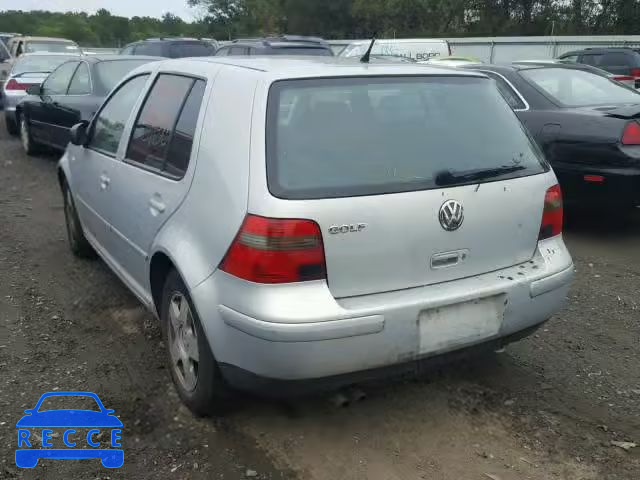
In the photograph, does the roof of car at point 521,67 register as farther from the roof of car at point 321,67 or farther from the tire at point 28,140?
the tire at point 28,140

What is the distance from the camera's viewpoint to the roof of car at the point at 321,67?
3.06m

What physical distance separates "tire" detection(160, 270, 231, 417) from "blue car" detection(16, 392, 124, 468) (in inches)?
14.6

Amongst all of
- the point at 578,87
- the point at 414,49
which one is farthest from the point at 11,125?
the point at 578,87

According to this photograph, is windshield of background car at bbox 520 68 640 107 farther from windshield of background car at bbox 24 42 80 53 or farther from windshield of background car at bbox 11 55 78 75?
windshield of background car at bbox 24 42 80 53

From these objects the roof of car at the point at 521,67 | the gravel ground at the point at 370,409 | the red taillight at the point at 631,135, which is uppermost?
the roof of car at the point at 521,67

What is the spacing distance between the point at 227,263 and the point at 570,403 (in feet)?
6.17

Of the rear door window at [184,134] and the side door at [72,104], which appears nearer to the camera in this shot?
the rear door window at [184,134]

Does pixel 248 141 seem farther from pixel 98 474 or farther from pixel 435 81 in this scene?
pixel 98 474

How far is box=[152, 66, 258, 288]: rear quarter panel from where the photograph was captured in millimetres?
2811

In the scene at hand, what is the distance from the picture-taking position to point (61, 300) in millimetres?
4879

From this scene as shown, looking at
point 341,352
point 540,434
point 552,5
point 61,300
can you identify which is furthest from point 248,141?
point 552,5

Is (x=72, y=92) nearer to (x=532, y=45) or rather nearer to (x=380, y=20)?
(x=532, y=45)

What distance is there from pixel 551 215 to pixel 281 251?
1445 mm

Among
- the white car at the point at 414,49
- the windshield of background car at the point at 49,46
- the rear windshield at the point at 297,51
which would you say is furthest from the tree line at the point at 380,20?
the rear windshield at the point at 297,51
